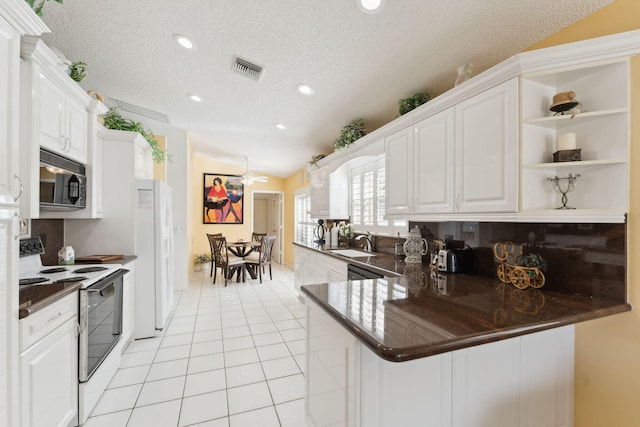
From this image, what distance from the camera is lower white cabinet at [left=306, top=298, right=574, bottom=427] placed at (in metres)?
1.13

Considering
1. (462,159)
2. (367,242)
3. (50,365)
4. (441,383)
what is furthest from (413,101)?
(50,365)

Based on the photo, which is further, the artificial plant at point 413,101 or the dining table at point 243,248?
the dining table at point 243,248

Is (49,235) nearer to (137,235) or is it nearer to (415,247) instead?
(137,235)

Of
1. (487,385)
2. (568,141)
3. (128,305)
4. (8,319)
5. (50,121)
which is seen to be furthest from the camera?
(128,305)

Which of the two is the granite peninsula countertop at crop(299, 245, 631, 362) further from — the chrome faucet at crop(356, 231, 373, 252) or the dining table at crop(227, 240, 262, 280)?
the dining table at crop(227, 240, 262, 280)

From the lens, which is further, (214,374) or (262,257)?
(262,257)

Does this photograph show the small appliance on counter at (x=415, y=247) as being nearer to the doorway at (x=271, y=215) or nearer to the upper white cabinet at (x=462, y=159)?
the upper white cabinet at (x=462, y=159)

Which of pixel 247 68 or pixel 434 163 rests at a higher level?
pixel 247 68

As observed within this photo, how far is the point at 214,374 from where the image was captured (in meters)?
2.39

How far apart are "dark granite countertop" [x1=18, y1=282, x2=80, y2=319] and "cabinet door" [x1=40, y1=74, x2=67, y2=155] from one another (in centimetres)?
95

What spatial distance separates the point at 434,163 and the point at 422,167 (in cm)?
13

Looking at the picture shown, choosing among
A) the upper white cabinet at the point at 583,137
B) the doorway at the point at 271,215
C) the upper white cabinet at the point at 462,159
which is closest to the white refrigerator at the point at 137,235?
the upper white cabinet at the point at 462,159

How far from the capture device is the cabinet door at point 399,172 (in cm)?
239

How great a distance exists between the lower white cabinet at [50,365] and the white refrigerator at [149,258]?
1.37m
